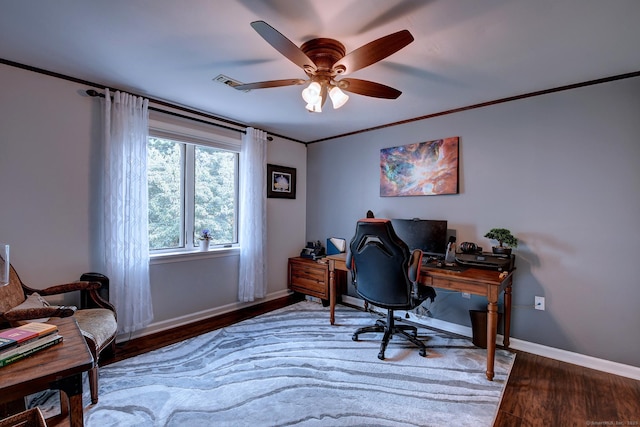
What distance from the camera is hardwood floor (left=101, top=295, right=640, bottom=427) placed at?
1.71 meters

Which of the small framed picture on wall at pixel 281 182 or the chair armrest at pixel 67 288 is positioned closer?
the chair armrest at pixel 67 288

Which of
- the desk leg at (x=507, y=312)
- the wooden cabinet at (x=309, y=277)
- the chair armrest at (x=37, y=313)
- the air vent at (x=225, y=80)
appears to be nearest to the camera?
the chair armrest at (x=37, y=313)

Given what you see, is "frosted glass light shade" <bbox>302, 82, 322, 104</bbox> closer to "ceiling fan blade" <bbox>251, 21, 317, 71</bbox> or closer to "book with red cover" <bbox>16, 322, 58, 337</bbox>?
"ceiling fan blade" <bbox>251, 21, 317, 71</bbox>

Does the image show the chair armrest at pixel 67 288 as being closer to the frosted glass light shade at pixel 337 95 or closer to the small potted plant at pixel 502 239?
the frosted glass light shade at pixel 337 95

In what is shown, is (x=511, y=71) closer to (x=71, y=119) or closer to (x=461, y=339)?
(x=461, y=339)

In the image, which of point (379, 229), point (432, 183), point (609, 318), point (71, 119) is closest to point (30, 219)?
point (71, 119)

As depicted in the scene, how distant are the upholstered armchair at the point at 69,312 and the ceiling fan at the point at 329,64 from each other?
176 centimetres

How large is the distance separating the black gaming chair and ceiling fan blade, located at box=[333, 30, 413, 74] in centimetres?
120

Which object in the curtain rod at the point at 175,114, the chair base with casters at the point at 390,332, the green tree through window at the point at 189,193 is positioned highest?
the curtain rod at the point at 175,114

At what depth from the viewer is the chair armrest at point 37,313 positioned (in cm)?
142

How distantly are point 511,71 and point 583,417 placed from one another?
2357 mm

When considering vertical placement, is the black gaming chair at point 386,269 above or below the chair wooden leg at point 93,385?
above

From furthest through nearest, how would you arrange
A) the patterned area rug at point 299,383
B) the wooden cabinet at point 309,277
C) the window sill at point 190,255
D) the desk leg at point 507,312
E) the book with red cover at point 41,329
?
the wooden cabinet at point 309,277, the window sill at point 190,255, the desk leg at point 507,312, the patterned area rug at point 299,383, the book with red cover at point 41,329

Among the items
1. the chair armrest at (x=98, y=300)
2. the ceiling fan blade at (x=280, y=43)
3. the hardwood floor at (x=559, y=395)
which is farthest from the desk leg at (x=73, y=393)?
the ceiling fan blade at (x=280, y=43)
